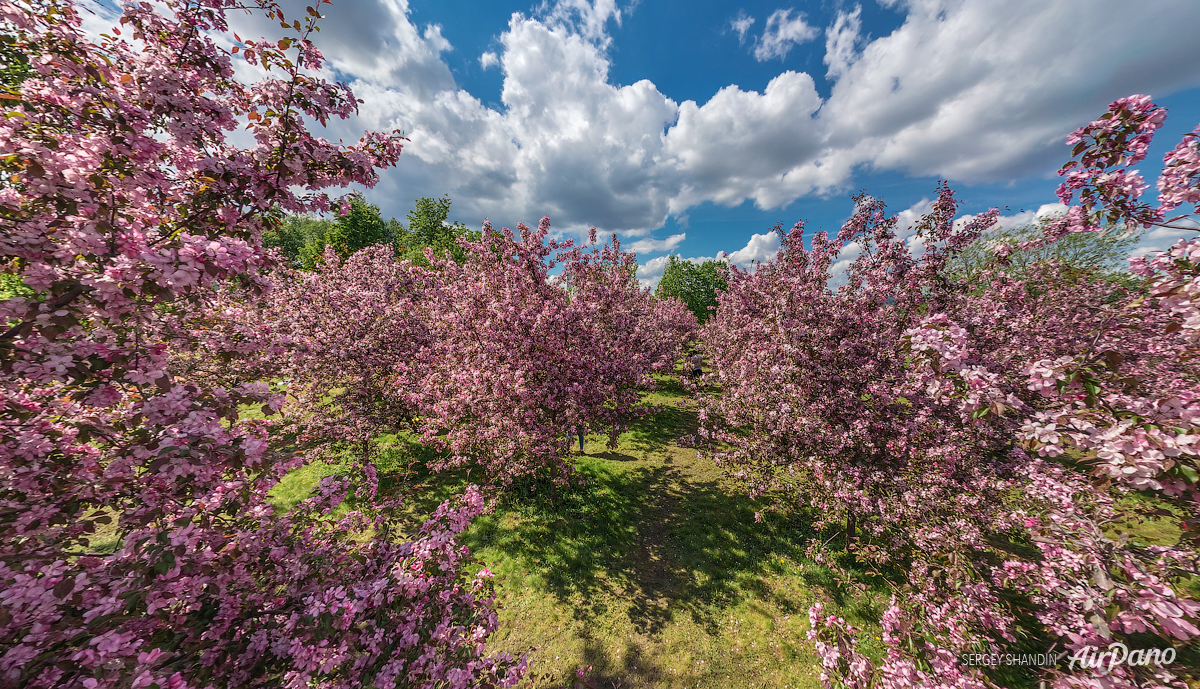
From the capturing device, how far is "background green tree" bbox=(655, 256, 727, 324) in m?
49.9

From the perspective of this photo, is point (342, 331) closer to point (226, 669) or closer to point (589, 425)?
point (589, 425)

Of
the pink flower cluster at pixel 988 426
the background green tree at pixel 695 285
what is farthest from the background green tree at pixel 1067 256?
the background green tree at pixel 695 285

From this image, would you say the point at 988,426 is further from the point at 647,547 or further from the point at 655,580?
the point at 647,547

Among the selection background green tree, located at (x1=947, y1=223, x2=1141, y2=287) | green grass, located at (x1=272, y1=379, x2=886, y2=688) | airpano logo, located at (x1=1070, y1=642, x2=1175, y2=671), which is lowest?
green grass, located at (x1=272, y1=379, x2=886, y2=688)

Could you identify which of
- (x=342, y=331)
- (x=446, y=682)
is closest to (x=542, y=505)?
(x=446, y=682)

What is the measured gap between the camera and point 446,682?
12.2ft

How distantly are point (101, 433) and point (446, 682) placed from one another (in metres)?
4.11

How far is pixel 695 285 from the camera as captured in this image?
5144 centimetres

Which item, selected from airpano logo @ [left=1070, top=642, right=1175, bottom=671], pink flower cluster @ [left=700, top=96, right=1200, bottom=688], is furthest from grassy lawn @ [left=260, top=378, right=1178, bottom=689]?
airpano logo @ [left=1070, top=642, right=1175, bottom=671]

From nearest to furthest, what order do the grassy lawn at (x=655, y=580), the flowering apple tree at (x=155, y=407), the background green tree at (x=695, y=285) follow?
1. the flowering apple tree at (x=155, y=407)
2. the grassy lawn at (x=655, y=580)
3. the background green tree at (x=695, y=285)

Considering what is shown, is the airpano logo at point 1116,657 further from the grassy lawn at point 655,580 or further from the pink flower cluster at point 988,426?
the grassy lawn at point 655,580

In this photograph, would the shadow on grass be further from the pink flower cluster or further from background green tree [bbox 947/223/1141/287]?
background green tree [bbox 947/223/1141/287]

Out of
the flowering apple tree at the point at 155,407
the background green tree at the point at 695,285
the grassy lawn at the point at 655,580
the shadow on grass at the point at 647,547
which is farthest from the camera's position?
the background green tree at the point at 695,285

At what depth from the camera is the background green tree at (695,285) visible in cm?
4992
